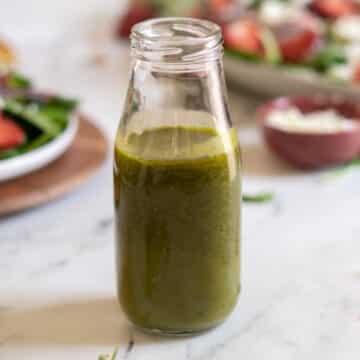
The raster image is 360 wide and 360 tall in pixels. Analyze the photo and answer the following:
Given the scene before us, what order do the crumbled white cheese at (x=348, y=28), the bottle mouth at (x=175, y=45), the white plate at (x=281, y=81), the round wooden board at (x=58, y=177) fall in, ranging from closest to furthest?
the bottle mouth at (x=175, y=45) → the round wooden board at (x=58, y=177) → the white plate at (x=281, y=81) → the crumbled white cheese at (x=348, y=28)

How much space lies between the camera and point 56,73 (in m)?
2.00

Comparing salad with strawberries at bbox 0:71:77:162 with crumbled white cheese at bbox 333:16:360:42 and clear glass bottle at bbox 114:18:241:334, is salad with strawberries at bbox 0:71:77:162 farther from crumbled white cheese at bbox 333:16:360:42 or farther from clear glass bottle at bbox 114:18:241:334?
crumbled white cheese at bbox 333:16:360:42

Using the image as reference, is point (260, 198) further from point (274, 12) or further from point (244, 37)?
point (274, 12)

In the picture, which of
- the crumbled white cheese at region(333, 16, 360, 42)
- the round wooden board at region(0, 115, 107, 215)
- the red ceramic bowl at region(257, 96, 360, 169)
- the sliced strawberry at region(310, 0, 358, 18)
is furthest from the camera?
the sliced strawberry at region(310, 0, 358, 18)

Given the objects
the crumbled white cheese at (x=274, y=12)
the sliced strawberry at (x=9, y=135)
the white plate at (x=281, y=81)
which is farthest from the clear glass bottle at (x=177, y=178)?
the crumbled white cheese at (x=274, y=12)

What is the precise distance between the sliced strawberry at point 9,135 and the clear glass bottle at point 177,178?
0.46m

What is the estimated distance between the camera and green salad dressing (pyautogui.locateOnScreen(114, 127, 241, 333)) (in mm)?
871

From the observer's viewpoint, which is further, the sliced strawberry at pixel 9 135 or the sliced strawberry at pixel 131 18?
the sliced strawberry at pixel 131 18

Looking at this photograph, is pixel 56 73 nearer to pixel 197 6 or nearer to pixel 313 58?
pixel 197 6

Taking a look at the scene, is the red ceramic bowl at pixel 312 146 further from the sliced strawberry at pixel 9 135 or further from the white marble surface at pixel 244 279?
the sliced strawberry at pixel 9 135

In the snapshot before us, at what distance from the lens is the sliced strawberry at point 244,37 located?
178 centimetres

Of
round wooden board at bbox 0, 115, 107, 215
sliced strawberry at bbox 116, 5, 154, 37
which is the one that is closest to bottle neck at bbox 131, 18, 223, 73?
round wooden board at bbox 0, 115, 107, 215

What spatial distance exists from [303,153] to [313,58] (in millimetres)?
407

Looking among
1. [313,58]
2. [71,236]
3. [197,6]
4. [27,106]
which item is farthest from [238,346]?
[197,6]
